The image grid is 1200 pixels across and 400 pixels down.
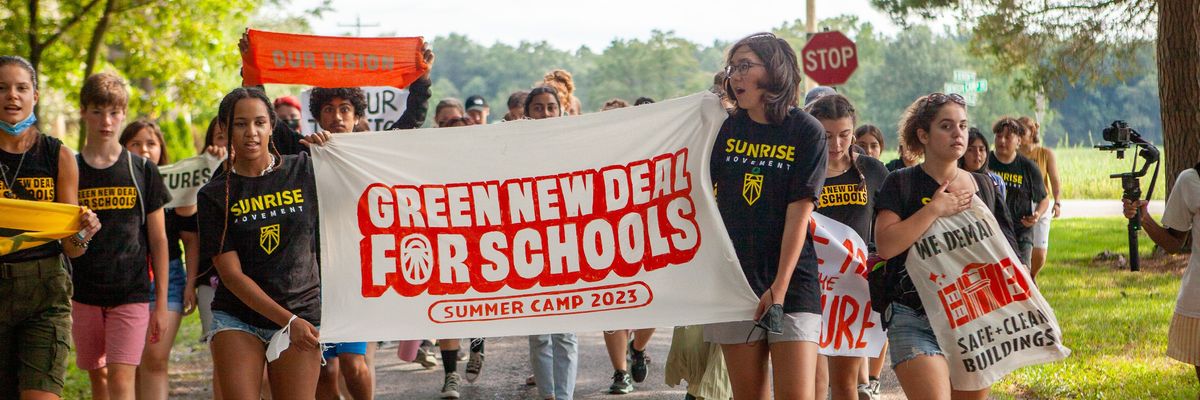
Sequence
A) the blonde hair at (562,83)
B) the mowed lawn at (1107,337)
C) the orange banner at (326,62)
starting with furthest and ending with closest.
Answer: the blonde hair at (562,83)
the mowed lawn at (1107,337)
the orange banner at (326,62)

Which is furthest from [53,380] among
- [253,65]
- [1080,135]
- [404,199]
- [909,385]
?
[1080,135]

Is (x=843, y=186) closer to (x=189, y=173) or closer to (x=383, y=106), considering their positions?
(x=189, y=173)

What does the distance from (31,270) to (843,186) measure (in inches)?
151

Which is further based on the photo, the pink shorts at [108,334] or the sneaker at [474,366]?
the sneaker at [474,366]

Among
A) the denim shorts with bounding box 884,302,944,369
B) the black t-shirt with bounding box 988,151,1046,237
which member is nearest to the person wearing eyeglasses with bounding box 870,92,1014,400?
the denim shorts with bounding box 884,302,944,369

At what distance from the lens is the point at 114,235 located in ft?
21.1

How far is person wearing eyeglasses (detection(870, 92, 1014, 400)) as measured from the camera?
5.30 meters

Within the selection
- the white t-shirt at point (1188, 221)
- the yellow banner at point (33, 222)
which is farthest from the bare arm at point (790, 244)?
the yellow banner at point (33, 222)

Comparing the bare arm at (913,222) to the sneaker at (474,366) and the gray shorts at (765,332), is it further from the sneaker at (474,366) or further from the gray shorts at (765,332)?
the sneaker at (474,366)

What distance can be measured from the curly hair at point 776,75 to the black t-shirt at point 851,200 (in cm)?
155

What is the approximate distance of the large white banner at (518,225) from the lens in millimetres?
5355

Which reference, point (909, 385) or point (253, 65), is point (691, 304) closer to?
point (909, 385)

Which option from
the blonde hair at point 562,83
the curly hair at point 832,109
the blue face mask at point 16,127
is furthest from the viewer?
the blonde hair at point 562,83

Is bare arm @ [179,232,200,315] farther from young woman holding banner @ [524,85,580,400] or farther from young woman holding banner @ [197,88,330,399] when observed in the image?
young woman holding banner @ [524,85,580,400]
